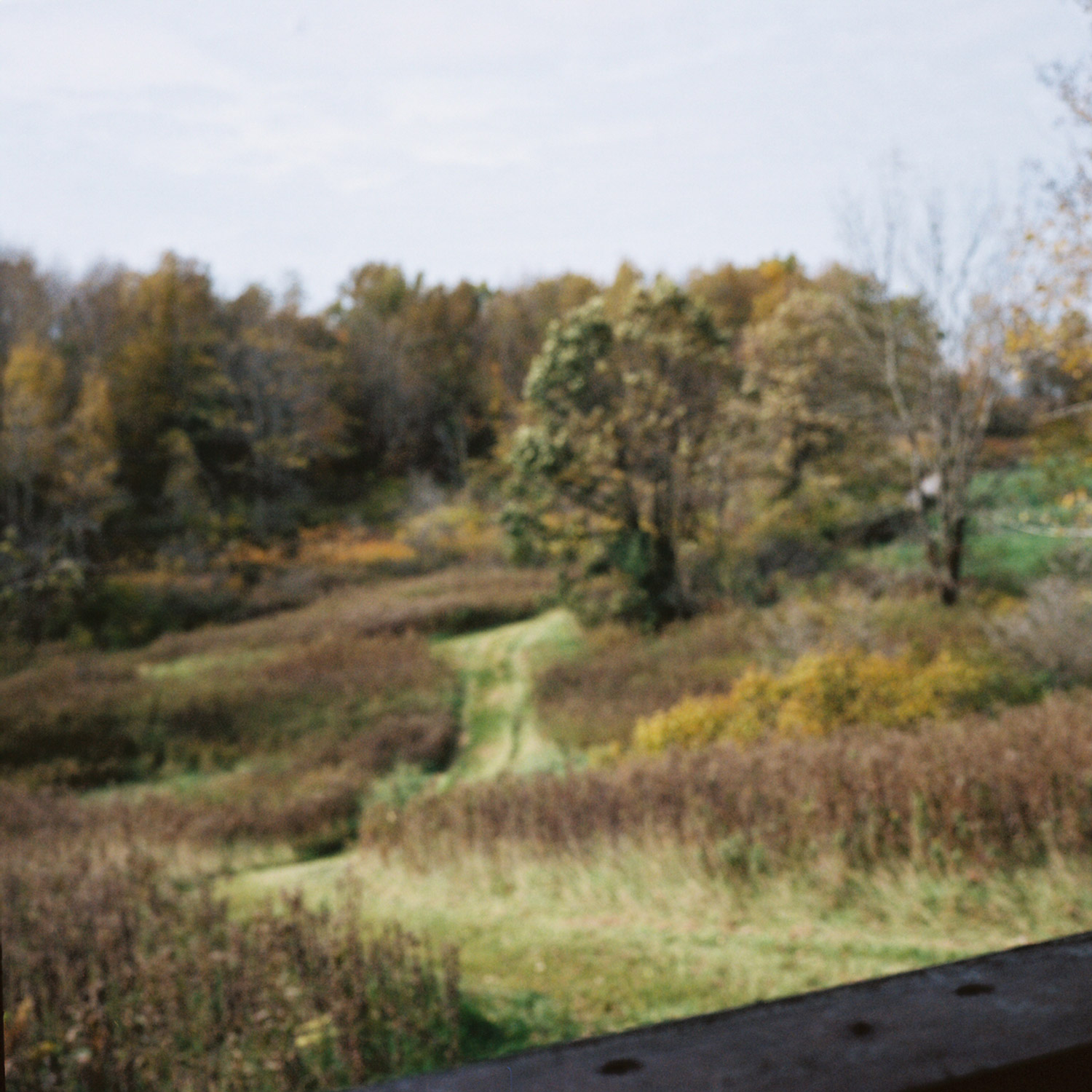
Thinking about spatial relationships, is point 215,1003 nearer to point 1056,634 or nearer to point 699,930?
point 699,930

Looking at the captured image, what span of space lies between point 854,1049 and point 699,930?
4.91 metres

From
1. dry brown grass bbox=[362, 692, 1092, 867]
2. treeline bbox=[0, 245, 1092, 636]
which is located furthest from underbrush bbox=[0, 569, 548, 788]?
dry brown grass bbox=[362, 692, 1092, 867]

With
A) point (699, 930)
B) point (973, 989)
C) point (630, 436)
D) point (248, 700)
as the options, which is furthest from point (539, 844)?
point (630, 436)

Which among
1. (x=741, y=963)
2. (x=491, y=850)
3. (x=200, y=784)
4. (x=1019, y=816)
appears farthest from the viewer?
(x=200, y=784)

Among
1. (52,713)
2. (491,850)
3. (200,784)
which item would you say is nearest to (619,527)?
(200,784)

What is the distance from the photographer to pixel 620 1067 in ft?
2.28

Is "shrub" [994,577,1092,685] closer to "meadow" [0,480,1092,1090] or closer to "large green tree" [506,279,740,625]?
"meadow" [0,480,1092,1090]

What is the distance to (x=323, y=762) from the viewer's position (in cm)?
1284

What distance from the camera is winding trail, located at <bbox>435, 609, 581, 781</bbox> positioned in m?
12.5

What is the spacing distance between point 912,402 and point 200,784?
1430 cm

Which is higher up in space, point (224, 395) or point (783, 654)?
point (224, 395)

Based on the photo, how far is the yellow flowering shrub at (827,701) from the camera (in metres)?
8.88

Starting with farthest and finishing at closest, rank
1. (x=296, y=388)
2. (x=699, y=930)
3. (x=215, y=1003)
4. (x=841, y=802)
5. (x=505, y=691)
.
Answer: (x=296, y=388) → (x=505, y=691) → (x=841, y=802) → (x=699, y=930) → (x=215, y=1003)

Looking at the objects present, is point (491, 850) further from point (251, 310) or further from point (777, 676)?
point (251, 310)
